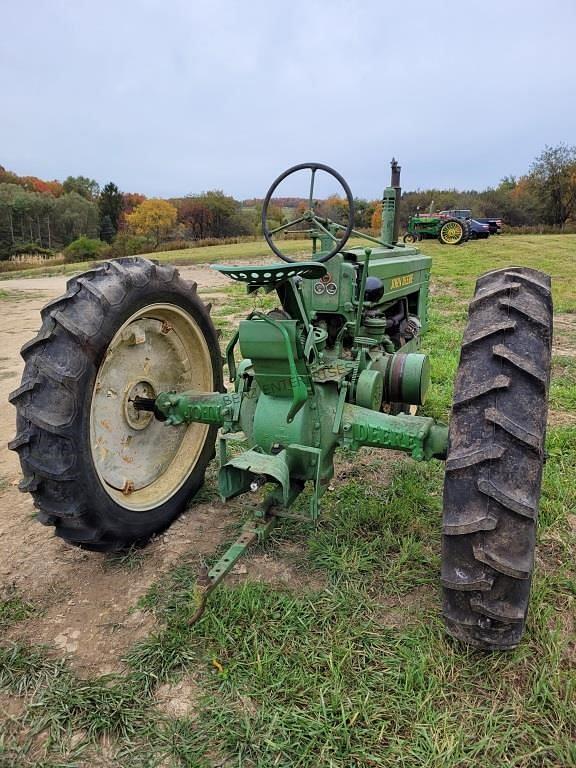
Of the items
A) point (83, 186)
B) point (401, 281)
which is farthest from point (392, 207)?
point (83, 186)

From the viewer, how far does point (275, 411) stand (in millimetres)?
2656

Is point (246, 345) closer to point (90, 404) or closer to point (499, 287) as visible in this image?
point (90, 404)

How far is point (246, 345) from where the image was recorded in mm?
2537

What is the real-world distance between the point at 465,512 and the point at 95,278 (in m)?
1.92

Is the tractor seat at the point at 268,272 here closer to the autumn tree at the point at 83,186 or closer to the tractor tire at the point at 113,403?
the tractor tire at the point at 113,403

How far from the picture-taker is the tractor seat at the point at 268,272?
228 cm

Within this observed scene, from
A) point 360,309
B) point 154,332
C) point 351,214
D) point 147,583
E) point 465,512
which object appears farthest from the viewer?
point 360,309

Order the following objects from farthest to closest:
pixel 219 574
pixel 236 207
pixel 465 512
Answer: pixel 236 207, pixel 219 574, pixel 465 512

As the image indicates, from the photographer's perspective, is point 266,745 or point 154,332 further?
point 154,332

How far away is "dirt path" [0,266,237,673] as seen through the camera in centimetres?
234

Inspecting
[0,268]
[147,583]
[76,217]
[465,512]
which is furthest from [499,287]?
[76,217]

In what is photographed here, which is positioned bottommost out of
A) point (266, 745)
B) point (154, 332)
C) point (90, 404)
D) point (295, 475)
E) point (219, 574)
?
point (266, 745)

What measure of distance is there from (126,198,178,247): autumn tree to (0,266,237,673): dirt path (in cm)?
4781

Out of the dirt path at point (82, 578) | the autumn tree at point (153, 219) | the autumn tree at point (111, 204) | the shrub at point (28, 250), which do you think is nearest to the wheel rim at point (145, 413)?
the dirt path at point (82, 578)
